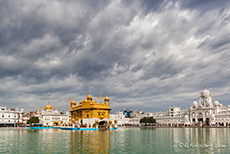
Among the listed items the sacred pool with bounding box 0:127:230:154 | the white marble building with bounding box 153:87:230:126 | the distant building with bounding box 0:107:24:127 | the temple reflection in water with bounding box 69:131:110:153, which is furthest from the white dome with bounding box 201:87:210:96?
the temple reflection in water with bounding box 69:131:110:153

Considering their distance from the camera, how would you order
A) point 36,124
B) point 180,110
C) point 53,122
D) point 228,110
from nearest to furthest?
point 228,110 < point 36,124 < point 53,122 < point 180,110

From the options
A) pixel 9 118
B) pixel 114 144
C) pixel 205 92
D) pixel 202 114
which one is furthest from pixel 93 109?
pixel 205 92

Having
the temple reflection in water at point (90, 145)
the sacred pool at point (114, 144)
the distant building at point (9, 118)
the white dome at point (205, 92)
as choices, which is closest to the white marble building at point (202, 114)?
the white dome at point (205, 92)

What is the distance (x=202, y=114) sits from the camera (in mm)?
114125

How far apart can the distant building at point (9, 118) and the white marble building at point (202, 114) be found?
79264 millimetres

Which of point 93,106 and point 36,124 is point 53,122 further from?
point 93,106

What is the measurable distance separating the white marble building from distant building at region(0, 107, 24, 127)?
260ft

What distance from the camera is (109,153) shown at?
20406mm

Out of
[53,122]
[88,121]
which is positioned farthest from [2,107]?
[88,121]

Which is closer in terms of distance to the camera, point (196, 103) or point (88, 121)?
point (88, 121)

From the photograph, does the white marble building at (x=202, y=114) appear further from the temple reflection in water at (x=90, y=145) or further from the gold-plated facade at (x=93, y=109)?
the temple reflection in water at (x=90, y=145)

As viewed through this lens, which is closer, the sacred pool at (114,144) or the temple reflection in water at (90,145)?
the temple reflection in water at (90,145)

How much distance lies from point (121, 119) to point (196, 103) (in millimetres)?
50563

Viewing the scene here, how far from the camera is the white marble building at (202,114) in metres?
104
